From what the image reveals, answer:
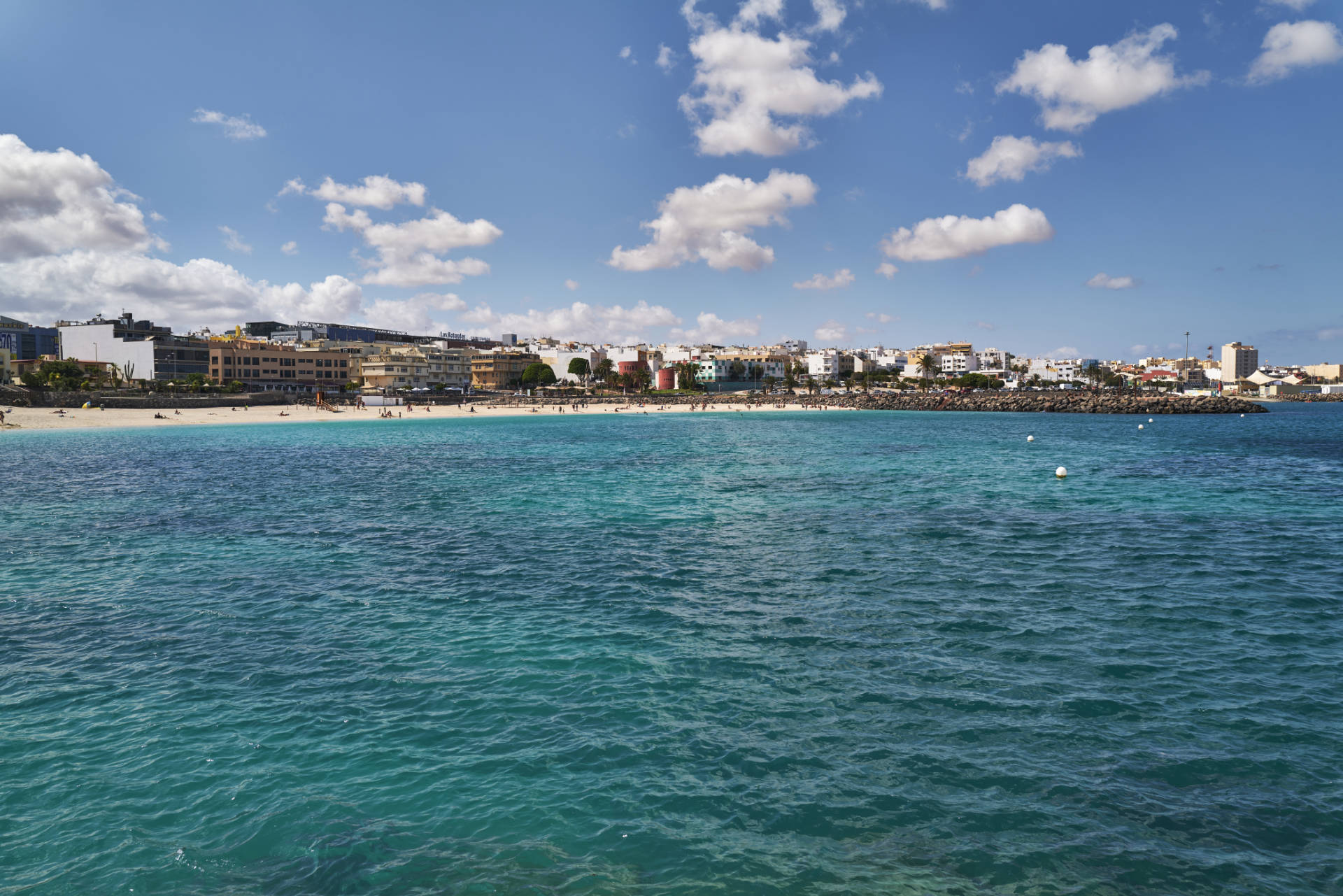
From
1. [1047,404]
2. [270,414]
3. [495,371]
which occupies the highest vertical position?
[495,371]

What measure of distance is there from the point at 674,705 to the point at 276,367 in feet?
477

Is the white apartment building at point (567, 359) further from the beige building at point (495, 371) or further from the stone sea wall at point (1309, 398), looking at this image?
the stone sea wall at point (1309, 398)

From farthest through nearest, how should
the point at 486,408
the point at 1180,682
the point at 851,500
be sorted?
the point at 486,408
the point at 851,500
the point at 1180,682

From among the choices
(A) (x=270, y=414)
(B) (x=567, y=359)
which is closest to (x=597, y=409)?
(A) (x=270, y=414)

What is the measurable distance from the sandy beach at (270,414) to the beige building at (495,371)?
146ft

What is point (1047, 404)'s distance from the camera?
369 ft

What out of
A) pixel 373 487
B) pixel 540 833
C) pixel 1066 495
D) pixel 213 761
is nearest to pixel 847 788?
pixel 540 833

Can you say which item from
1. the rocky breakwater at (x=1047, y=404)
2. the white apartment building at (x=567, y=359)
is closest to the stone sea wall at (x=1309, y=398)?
the rocky breakwater at (x=1047, y=404)

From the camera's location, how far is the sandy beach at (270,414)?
235ft

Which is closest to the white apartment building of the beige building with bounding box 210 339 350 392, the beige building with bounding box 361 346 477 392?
the beige building with bounding box 361 346 477 392

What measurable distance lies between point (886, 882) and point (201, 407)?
105 m

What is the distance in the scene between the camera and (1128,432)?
6450 centimetres

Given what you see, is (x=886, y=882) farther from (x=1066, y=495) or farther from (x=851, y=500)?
(x=1066, y=495)

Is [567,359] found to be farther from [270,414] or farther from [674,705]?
[674,705]
